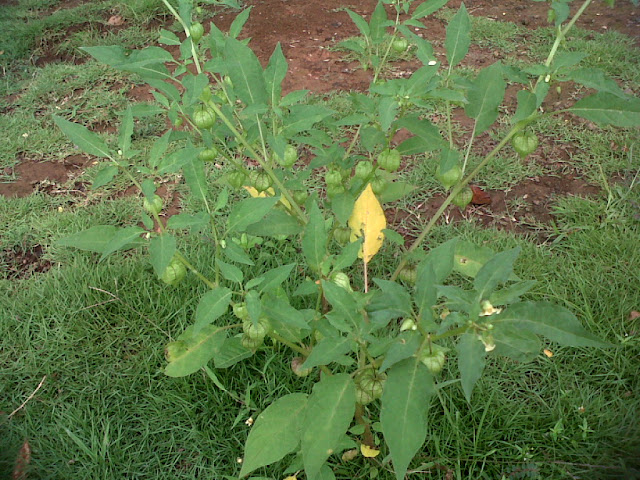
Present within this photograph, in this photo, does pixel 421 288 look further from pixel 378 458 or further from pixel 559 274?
pixel 559 274

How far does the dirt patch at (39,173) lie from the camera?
3.11m

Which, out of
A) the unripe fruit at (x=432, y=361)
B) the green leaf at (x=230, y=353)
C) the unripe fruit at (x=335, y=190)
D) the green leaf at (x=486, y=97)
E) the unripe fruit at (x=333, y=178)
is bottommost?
the green leaf at (x=230, y=353)

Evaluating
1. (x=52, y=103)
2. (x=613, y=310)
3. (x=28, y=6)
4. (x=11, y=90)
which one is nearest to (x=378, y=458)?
(x=613, y=310)

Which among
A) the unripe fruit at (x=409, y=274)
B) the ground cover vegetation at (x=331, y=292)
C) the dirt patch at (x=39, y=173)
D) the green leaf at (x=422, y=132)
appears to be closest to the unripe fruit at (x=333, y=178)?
the ground cover vegetation at (x=331, y=292)

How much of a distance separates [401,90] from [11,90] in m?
3.65

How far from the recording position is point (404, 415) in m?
1.10

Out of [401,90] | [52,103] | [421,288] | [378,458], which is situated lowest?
[378,458]

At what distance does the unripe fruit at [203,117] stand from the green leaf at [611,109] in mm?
957

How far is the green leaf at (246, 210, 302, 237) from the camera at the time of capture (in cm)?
162

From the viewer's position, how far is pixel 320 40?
4312mm

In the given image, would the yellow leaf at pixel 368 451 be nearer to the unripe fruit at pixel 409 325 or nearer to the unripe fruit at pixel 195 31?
the unripe fruit at pixel 409 325

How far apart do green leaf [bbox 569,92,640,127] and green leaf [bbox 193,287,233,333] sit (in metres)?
1.02

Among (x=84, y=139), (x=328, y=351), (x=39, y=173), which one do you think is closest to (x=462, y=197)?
(x=328, y=351)

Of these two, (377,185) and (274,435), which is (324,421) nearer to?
(274,435)
